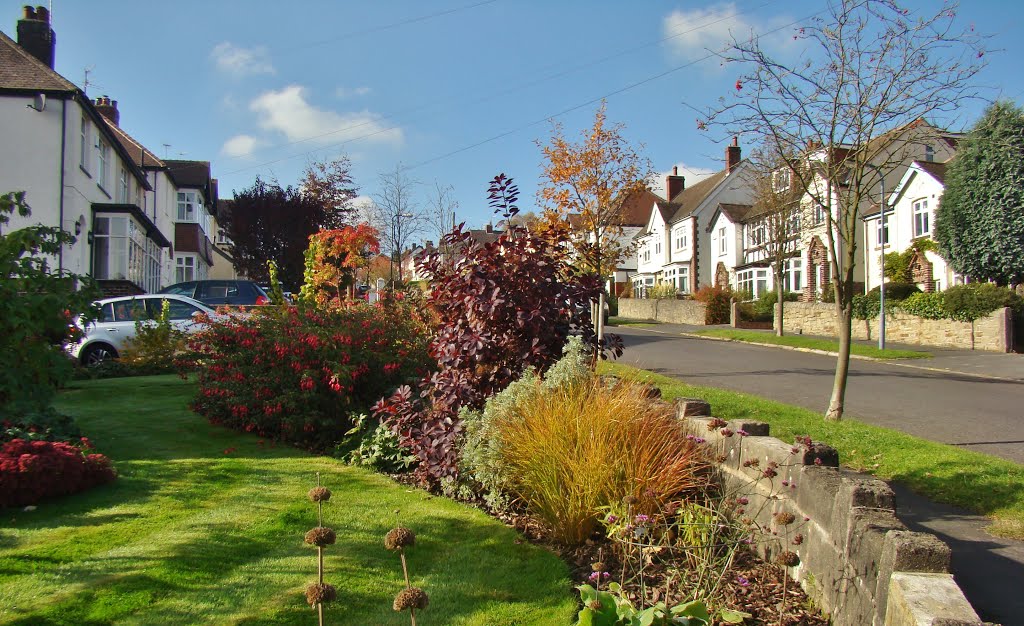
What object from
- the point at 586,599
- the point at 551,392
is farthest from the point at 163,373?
the point at 586,599

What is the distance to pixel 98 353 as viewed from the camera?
15117 millimetres

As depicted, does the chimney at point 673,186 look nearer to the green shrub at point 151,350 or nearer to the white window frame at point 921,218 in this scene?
the white window frame at point 921,218

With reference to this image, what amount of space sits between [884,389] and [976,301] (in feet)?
40.0

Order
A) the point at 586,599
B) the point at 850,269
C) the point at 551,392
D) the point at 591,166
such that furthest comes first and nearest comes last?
1. the point at 591,166
2. the point at 850,269
3. the point at 551,392
4. the point at 586,599

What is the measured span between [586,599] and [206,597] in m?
2.11

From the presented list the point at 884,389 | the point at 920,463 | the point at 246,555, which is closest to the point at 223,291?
the point at 884,389

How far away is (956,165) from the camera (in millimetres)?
27359

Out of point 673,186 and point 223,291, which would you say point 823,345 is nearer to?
point 223,291

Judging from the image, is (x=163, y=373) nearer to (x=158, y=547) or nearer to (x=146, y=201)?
(x=158, y=547)

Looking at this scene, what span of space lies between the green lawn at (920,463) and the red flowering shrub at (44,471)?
14.9 feet

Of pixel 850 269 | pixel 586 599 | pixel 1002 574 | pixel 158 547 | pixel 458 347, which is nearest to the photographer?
pixel 586 599

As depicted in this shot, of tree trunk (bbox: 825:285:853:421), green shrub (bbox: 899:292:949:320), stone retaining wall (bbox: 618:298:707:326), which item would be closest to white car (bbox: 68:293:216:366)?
tree trunk (bbox: 825:285:853:421)

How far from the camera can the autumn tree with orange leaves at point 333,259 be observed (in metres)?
15.5

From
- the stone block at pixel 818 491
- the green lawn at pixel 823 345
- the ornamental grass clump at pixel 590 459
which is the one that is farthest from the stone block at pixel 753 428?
the green lawn at pixel 823 345
